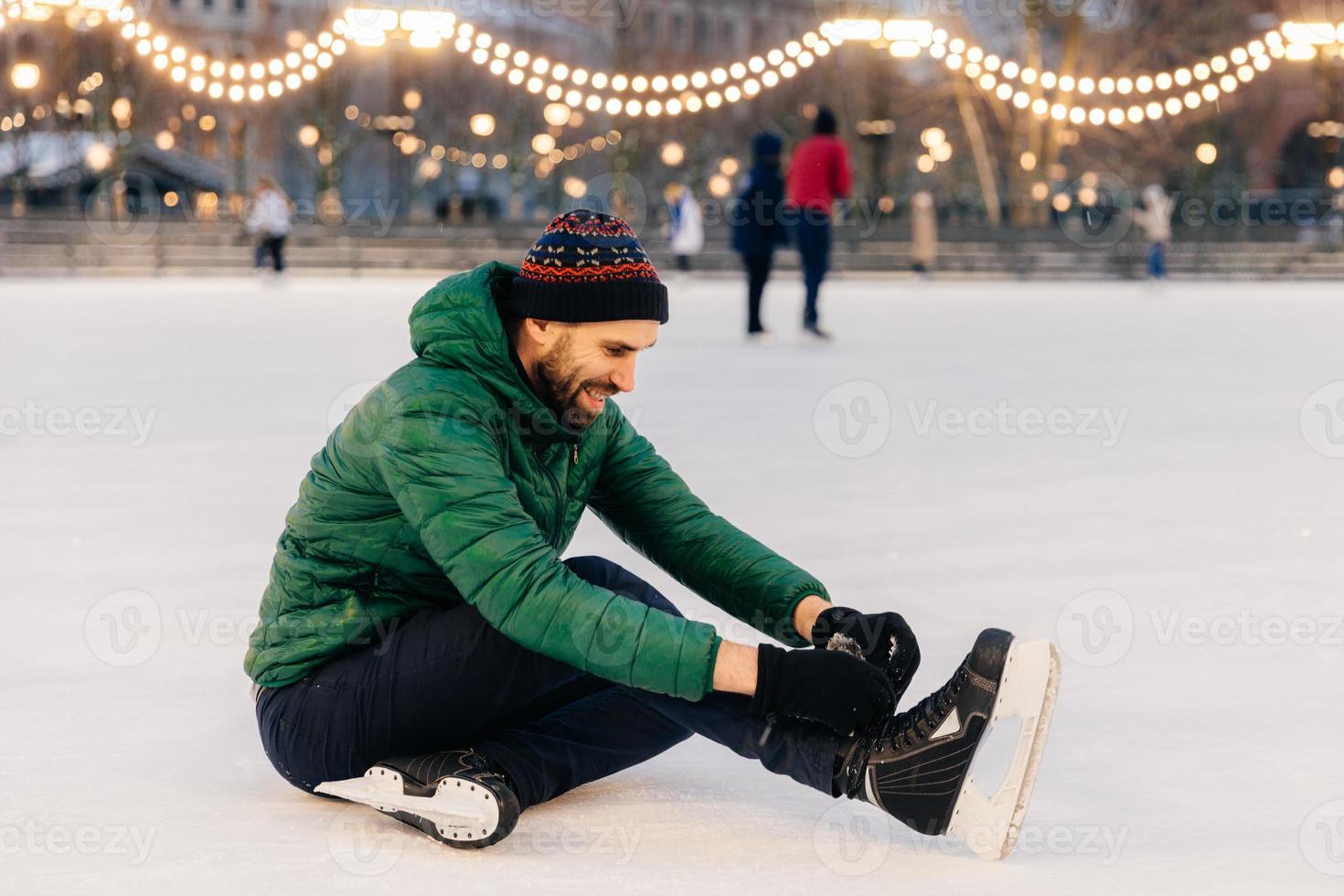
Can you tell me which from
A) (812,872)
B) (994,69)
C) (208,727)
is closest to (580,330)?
(812,872)

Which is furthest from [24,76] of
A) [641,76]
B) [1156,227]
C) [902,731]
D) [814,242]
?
[902,731]

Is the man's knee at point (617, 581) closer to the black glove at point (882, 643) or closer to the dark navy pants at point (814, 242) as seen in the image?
the black glove at point (882, 643)

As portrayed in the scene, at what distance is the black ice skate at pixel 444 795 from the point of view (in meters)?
2.56

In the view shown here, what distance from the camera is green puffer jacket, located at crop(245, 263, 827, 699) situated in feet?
8.04

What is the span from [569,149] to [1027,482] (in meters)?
38.5

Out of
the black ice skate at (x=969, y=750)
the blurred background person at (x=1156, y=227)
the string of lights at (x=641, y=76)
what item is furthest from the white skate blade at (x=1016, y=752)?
the blurred background person at (x=1156, y=227)

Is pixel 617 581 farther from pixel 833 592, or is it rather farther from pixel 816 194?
pixel 816 194

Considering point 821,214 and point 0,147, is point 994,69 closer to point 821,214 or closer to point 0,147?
point 821,214

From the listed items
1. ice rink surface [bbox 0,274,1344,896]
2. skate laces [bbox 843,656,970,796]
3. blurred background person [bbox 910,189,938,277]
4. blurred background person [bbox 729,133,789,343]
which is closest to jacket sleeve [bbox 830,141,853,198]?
blurred background person [bbox 729,133,789,343]

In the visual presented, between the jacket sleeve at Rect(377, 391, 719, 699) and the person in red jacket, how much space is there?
10254 mm

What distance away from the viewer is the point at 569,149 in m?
43.8

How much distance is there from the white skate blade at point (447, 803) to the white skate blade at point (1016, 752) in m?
0.69

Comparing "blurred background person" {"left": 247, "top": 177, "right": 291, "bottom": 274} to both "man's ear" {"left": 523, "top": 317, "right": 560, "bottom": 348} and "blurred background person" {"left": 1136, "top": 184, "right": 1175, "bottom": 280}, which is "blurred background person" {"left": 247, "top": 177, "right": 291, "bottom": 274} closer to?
"blurred background person" {"left": 1136, "top": 184, "right": 1175, "bottom": 280}

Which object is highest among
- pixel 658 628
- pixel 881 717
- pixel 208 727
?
pixel 658 628
